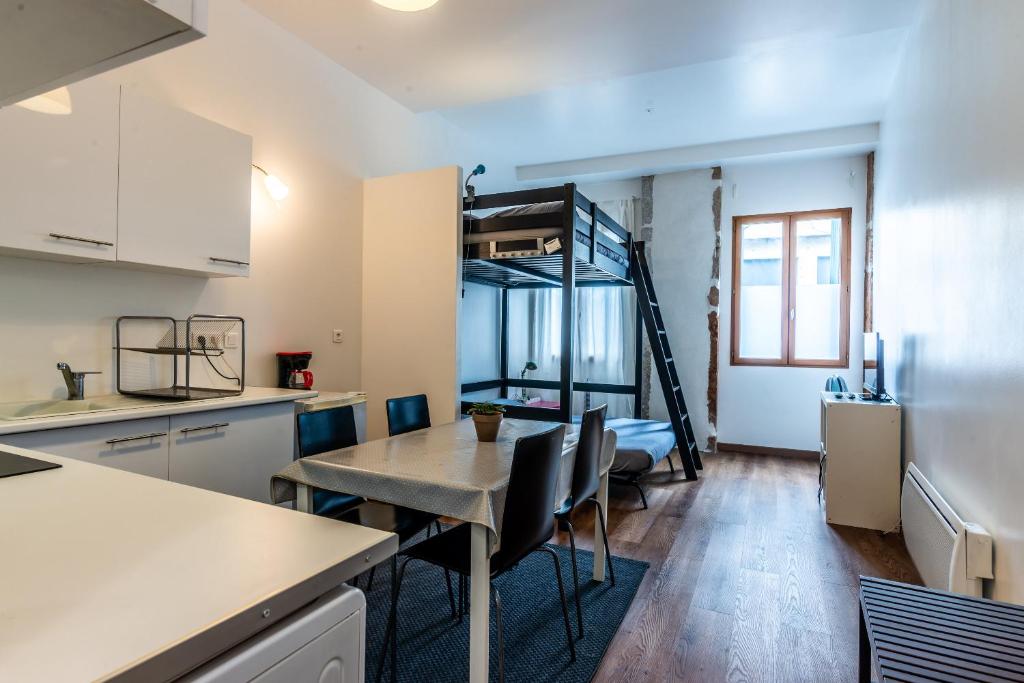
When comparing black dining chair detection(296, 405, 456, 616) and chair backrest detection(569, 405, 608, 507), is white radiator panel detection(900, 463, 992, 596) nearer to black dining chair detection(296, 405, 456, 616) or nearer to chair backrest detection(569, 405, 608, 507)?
chair backrest detection(569, 405, 608, 507)

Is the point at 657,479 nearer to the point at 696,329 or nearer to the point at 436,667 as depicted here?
the point at 696,329

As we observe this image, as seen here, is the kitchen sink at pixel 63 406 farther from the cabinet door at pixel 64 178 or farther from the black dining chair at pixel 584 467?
the black dining chair at pixel 584 467

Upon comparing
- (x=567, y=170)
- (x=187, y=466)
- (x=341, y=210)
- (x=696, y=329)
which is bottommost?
(x=187, y=466)

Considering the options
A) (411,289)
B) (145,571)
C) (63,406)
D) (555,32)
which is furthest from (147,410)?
(555,32)

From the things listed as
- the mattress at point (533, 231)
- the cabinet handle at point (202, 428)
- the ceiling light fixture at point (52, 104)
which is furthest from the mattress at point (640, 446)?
the ceiling light fixture at point (52, 104)

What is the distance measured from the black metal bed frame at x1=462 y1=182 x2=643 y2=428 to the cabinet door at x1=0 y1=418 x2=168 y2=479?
6.84ft

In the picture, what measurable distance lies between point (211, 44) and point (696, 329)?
16.2ft

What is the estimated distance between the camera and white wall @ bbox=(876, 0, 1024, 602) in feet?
5.46

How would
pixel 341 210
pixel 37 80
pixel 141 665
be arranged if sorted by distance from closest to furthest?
pixel 141 665 < pixel 37 80 < pixel 341 210

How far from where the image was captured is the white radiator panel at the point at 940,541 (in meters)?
1.86

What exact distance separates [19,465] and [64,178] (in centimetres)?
141

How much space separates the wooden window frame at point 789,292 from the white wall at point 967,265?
1.92 meters

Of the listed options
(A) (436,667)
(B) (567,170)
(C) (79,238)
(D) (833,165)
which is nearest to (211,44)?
(C) (79,238)

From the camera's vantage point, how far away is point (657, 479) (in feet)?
15.3
